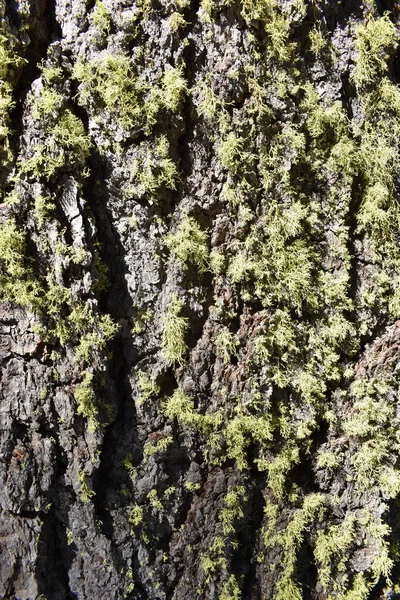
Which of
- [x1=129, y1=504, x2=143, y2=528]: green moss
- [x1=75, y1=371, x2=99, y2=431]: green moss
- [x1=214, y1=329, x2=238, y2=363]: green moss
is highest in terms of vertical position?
[x1=214, y1=329, x2=238, y2=363]: green moss

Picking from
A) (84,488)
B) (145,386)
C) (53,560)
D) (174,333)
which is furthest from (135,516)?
(174,333)

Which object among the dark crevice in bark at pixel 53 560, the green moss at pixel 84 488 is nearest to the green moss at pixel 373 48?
the green moss at pixel 84 488

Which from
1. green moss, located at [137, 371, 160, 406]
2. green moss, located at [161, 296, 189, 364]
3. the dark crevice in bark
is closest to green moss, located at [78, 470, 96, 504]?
the dark crevice in bark

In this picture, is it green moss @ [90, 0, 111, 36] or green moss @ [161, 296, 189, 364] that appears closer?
green moss @ [90, 0, 111, 36]

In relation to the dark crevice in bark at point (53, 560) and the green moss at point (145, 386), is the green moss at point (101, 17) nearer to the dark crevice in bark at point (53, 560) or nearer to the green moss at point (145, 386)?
the green moss at point (145, 386)

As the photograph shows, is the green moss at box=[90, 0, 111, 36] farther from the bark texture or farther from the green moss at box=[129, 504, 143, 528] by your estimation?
the green moss at box=[129, 504, 143, 528]

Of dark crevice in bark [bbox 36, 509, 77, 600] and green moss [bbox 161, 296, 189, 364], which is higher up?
green moss [bbox 161, 296, 189, 364]

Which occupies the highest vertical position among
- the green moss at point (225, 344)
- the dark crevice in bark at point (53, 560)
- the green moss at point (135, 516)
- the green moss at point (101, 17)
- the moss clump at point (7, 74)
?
the green moss at point (101, 17)

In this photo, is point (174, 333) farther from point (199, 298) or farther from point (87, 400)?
point (87, 400)
